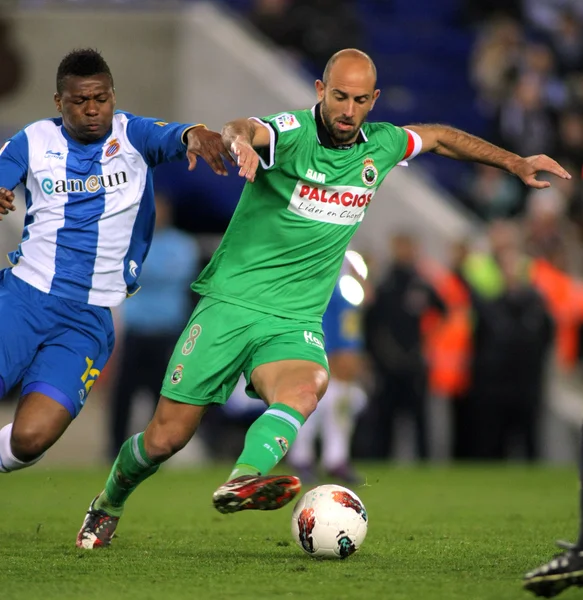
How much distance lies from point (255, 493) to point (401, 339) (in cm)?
864

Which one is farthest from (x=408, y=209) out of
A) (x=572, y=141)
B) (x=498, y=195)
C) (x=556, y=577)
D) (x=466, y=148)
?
(x=556, y=577)

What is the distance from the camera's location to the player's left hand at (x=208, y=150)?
5.86 metres

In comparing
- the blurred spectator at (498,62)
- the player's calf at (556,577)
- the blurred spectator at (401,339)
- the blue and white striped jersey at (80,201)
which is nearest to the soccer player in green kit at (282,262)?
the blue and white striped jersey at (80,201)

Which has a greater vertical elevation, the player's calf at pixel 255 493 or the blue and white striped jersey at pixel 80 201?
the blue and white striped jersey at pixel 80 201

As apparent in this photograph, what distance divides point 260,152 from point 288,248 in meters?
0.53

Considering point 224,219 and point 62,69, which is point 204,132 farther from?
point 224,219

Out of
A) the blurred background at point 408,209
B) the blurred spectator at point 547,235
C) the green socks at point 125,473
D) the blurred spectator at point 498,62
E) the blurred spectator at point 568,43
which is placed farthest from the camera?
the blurred spectator at point 568,43

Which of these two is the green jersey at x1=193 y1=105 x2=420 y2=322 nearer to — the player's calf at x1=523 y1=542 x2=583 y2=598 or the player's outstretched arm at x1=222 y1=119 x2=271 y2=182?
the player's outstretched arm at x1=222 y1=119 x2=271 y2=182

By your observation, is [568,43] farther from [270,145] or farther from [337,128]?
[270,145]

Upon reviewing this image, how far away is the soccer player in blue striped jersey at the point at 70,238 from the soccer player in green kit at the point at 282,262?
18.5 inches

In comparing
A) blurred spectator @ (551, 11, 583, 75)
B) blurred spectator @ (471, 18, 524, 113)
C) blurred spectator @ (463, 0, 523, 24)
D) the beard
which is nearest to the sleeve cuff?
the beard

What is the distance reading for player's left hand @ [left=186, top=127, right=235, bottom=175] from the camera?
586cm

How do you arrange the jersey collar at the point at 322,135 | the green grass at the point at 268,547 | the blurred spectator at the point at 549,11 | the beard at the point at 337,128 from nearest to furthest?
the green grass at the point at 268,547 → the beard at the point at 337,128 → the jersey collar at the point at 322,135 → the blurred spectator at the point at 549,11

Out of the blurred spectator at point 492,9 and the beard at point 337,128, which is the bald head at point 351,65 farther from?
the blurred spectator at point 492,9
